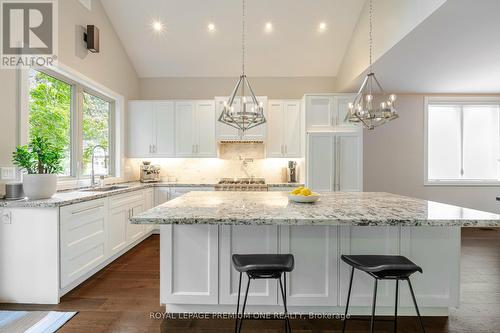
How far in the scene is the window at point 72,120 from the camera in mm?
3090

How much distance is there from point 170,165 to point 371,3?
435 centimetres

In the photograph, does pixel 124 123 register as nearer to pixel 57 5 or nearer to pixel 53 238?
pixel 57 5

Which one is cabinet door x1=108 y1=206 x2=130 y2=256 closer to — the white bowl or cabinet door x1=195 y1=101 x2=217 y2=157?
cabinet door x1=195 y1=101 x2=217 y2=157

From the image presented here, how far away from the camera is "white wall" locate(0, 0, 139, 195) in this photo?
2.54m

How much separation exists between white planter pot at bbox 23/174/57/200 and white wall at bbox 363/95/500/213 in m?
4.96

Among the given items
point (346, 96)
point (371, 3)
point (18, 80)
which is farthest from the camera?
point (346, 96)

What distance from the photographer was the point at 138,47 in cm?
473

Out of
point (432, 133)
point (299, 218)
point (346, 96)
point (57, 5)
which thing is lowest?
point (299, 218)

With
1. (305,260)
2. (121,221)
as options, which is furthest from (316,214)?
(121,221)

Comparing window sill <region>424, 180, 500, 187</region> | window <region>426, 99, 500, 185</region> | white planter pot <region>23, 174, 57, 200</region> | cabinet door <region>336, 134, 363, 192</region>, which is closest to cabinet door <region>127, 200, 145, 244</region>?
white planter pot <region>23, 174, 57, 200</region>

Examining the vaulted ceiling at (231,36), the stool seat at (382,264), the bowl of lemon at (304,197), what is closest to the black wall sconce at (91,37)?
the vaulted ceiling at (231,36)

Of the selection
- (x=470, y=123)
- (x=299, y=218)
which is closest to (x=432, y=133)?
(x=470, y=123)

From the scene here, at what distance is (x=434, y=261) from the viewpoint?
2.12 metres

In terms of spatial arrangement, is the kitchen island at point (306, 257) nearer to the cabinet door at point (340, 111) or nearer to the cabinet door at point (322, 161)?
the cabinet door at point (322, 161)
